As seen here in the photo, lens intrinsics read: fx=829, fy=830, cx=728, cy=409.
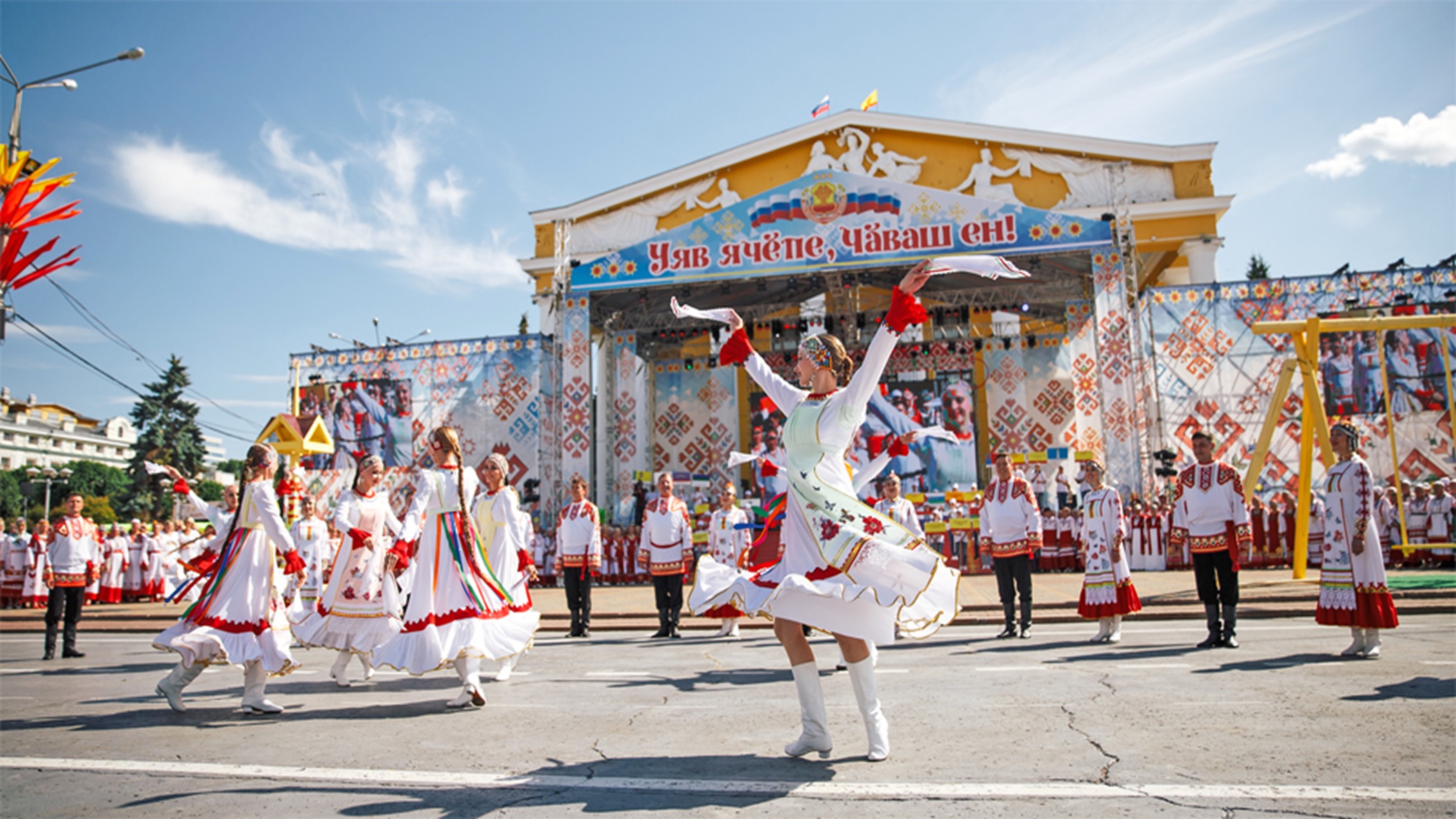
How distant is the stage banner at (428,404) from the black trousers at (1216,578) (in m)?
19.9

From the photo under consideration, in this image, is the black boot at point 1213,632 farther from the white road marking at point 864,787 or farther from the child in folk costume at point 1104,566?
the white road marking at point 864,787

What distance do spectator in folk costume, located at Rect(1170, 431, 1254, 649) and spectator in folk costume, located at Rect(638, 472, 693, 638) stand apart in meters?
5.71

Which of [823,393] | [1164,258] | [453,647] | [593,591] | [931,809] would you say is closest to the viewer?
[931,809]

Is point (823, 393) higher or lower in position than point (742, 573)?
higher

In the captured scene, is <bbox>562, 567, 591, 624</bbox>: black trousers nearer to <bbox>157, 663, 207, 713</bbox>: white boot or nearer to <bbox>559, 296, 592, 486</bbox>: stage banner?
<bbox>157, 663, 207, 713</bbox>: white boot

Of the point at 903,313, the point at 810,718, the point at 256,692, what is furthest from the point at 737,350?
the point at 256,692

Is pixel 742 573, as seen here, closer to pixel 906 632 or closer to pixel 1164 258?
pixel 906 632

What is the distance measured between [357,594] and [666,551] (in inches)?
172

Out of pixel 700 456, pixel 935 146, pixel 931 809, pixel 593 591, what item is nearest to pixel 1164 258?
pixel 935 146

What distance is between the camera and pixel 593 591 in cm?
1748

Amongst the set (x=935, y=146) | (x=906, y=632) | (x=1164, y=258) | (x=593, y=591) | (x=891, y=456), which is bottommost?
(x=593, y=591)

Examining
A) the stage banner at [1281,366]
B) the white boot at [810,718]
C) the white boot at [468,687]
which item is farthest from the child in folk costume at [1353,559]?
the stage banner at [1281,366]

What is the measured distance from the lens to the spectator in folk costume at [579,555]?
10.7 meters

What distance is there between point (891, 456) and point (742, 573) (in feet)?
3.98
